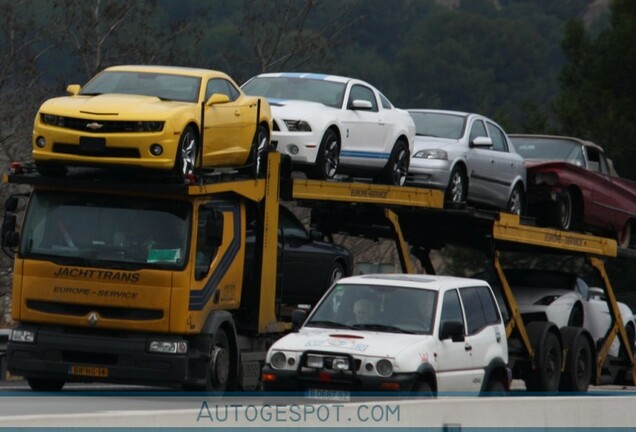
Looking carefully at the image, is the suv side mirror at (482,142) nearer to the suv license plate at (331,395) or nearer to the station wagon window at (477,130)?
the station wagon window at (477,130)

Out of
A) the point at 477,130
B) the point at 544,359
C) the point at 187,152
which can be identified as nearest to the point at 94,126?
the point at 187,152

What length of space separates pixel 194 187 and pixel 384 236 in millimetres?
6103

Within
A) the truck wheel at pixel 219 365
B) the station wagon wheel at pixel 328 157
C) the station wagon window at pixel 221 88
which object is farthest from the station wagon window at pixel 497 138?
the truck wheel at pixel 219 365

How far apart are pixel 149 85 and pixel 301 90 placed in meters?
2.94

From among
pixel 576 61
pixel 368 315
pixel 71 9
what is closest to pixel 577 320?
pixel 368 315

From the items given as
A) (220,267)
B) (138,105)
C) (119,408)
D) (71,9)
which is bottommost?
(119,408)

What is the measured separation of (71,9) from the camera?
1294 inches

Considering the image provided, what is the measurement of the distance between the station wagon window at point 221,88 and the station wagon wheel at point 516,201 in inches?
238

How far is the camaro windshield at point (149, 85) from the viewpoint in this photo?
1578 centimetres

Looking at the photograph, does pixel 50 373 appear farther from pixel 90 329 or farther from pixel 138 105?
pixel 138 105

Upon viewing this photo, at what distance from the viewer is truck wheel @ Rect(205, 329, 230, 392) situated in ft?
49.9

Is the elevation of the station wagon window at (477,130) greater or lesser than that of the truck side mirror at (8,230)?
greater

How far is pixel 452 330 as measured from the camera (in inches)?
575

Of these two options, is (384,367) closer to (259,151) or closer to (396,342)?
(396,342)
